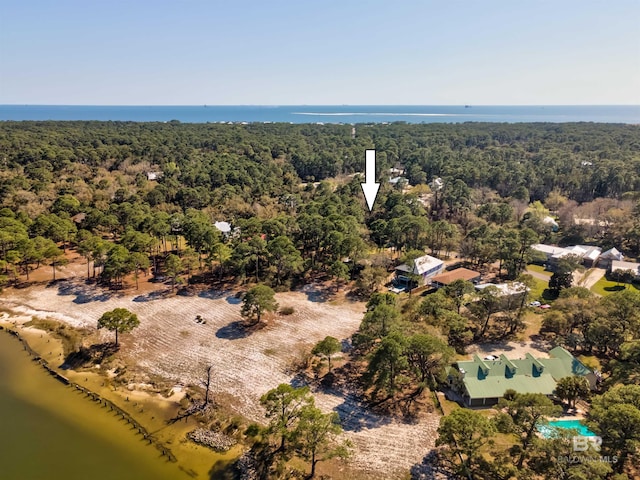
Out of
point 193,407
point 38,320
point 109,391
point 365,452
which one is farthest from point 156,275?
point 365,452

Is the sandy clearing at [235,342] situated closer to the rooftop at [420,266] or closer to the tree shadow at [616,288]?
the rooftop at [420,266]

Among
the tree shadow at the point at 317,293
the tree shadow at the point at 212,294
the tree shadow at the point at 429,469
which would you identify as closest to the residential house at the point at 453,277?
the tree shadow at the point at 317,293

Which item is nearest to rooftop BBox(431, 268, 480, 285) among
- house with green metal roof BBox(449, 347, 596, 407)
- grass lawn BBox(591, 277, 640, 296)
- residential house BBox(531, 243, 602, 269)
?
residential house BBox(531, 243, 602, 269)

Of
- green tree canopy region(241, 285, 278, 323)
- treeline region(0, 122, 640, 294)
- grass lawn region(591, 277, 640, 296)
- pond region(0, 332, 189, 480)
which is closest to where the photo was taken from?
pond region(0, 332, 189, 480)

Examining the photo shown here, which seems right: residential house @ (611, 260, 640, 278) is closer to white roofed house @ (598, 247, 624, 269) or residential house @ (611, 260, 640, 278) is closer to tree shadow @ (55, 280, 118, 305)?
white roofed house @ (598, 247, 624, 269)

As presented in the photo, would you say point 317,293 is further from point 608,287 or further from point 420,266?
point 608,287

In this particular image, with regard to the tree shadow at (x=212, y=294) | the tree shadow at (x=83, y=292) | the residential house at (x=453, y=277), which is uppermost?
the residential house at (x=453, y=277)

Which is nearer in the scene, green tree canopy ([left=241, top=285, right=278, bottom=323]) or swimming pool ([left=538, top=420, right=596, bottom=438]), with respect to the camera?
swimming pool ([left=538, top=420, right=596, bottom=438])
